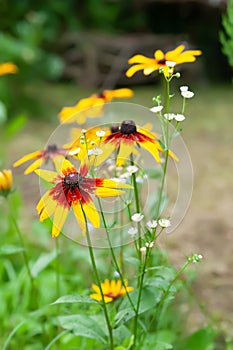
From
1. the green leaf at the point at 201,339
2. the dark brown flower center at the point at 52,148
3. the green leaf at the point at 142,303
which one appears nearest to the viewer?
the green leaf at the point at 142,303

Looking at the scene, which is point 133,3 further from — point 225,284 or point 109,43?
point 225,284

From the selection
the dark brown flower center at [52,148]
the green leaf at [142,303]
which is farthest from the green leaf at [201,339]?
the dark brown flower center at [52,148]

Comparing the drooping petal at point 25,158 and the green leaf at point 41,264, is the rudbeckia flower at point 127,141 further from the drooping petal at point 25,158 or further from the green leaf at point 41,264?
the green leaf at point 41,264

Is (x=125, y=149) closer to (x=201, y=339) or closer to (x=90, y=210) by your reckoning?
(x=90, y=210)

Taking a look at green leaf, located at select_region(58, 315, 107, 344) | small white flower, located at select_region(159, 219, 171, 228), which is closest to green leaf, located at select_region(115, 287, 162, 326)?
green leaf, located at select_region(58, 315, 107, 344)

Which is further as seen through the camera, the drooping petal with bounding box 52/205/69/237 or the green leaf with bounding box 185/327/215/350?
the green leaf with bounding box 185/327/215/350

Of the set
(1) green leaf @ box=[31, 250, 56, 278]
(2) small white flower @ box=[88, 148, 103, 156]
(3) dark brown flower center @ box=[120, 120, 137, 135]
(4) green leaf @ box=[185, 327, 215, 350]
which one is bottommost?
(4) green leaf @ box=[185, 327, 215, 350]

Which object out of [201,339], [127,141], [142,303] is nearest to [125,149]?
[127,141]

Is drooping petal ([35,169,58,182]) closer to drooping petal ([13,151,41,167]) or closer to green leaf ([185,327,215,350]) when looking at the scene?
drooping petal ([13,151,41,167])

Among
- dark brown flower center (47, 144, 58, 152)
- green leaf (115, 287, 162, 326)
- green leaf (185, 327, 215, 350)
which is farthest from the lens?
green leaf (185, 327, 215, 350)
